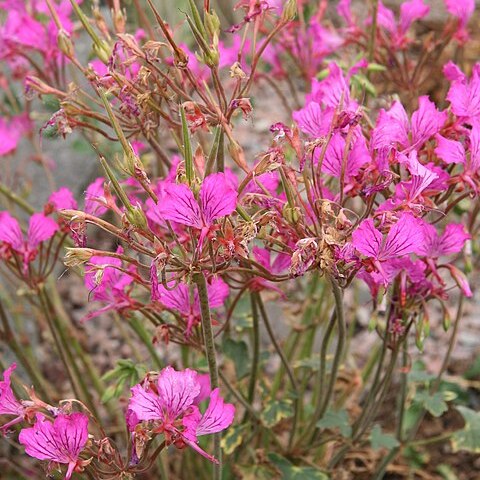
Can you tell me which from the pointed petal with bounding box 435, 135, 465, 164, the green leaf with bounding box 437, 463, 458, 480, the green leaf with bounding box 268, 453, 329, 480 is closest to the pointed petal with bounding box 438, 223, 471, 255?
the pointed petal with bounding box 435, 135, 465, 164

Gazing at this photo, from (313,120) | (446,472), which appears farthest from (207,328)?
(446,472)

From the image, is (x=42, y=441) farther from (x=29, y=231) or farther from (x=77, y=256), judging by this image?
(x=29, y=231)

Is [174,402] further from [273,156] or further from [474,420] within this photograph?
[474,420]

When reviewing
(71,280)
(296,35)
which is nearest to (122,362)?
(296,35)

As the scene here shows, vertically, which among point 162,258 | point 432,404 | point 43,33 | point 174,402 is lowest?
point 432,404

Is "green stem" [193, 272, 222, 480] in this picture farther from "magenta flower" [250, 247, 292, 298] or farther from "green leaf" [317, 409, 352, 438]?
"green leaf" [317, 409, 352, 438]

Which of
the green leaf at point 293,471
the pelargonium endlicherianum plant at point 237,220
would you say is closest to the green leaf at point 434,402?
the pelargonium endlicherianum plant at point 237,220
